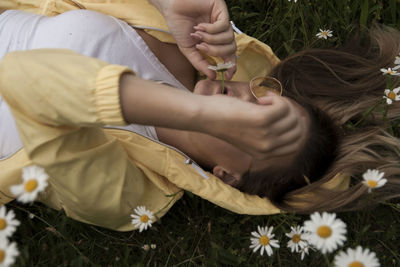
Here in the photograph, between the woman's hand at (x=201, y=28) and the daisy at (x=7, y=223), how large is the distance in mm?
729

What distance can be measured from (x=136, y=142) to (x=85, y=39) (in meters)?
0.39

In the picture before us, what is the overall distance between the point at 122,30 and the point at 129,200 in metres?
0.60

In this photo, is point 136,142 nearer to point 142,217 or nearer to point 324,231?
point 142,217

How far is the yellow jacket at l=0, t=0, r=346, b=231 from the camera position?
104 cm

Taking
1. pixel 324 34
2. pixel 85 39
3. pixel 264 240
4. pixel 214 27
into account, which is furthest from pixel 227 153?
pixel 324 34

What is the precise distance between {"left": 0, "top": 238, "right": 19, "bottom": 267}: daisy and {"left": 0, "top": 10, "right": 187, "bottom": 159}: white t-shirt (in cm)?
52

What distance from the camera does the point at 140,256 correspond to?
4.92ft

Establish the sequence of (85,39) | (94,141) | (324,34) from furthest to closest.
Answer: (324,34)
(85,39)
(94,141)

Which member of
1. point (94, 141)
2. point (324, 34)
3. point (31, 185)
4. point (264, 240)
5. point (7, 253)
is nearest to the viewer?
point (7, 253)

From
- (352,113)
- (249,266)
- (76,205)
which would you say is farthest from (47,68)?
(352,113)

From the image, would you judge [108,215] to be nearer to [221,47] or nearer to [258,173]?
[258,173]

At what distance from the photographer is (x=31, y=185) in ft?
3.51

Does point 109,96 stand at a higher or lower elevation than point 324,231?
higher

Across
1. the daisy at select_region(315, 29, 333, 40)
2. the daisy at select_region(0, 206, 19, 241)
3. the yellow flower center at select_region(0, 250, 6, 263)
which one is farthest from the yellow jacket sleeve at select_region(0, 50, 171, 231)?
the daisy at select_region(315, 29, 333, 40)
